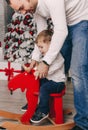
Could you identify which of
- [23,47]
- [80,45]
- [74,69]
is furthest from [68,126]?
[23,47]

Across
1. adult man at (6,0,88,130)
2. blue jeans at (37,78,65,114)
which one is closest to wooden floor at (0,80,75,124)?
blue jeans at (37,78,65,114)

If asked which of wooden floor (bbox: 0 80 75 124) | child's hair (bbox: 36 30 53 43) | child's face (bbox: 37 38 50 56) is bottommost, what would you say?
wooden floor (bbox: 0 80 75 124)

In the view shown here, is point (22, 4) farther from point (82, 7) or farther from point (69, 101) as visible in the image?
point (69, 101)

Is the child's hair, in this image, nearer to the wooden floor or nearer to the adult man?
the adult man

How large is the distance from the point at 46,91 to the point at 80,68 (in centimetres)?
32

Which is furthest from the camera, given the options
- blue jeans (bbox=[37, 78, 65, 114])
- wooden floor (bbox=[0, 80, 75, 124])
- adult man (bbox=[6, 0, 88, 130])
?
wooden floor (bbox=[0, 80, 75, 124])

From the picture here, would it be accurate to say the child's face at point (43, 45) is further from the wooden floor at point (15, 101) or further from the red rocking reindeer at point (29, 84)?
the wooden floor at point (15, 101)

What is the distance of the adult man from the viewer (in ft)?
5.65

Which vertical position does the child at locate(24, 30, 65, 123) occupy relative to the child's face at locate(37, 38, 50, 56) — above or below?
below

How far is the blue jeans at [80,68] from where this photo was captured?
5.91ft

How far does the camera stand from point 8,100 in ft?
8.75

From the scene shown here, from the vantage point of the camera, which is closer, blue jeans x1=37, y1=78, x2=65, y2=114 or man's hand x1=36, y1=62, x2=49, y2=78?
man's hand x1=36, y1=62, x2=49, y2=78

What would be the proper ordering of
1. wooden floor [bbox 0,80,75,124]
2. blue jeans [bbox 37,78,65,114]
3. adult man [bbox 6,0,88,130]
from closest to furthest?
1. adult man [bbox 6,0,88,130]
2. blue jeans [bbox 37,78,65,114]
3. wooden floor [bbox 0,80,75,124]

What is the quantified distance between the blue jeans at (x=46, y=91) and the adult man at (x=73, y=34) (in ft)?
0.60
